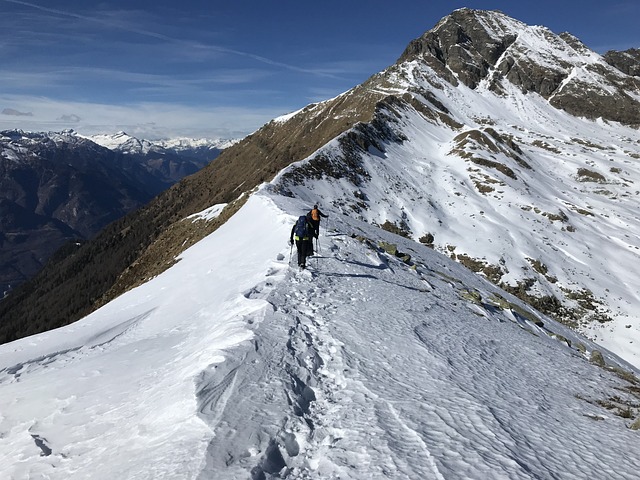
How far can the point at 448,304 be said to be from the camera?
1864 centimetres

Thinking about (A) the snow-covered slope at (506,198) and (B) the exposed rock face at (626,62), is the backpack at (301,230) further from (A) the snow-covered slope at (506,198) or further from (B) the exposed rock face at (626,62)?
(B) the exposed rock face at (626,62)

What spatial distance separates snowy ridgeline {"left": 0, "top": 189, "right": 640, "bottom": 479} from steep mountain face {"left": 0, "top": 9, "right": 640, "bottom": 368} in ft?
67.4

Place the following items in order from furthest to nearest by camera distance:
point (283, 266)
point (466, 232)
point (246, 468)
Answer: point (466, 232) → point (283, 266) → point (246, 468)

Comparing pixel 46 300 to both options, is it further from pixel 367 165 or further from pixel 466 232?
pixel 466 232

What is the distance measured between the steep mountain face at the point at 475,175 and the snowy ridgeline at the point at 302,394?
20.5m

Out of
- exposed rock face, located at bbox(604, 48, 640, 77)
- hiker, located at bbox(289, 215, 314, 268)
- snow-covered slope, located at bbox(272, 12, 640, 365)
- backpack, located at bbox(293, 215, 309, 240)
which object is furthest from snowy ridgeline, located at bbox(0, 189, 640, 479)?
exposed rock face, located at bbox(604, 48, 640, 77)

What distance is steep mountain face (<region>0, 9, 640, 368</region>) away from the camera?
42844 millimetres

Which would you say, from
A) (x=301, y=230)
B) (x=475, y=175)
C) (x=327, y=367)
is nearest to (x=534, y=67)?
(x=475, y=175)

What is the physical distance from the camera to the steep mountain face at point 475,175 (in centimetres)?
4284

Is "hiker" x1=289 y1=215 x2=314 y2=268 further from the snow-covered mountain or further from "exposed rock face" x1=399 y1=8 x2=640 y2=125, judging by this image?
"exposed rock face" x1=399 y1=8 x2=640 y2=125

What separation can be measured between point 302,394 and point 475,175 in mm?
67632

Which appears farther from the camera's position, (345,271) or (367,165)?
(367,165)

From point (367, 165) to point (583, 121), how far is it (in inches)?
5678

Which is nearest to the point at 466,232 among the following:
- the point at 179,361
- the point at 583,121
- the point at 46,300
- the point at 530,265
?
the point at 530,265
